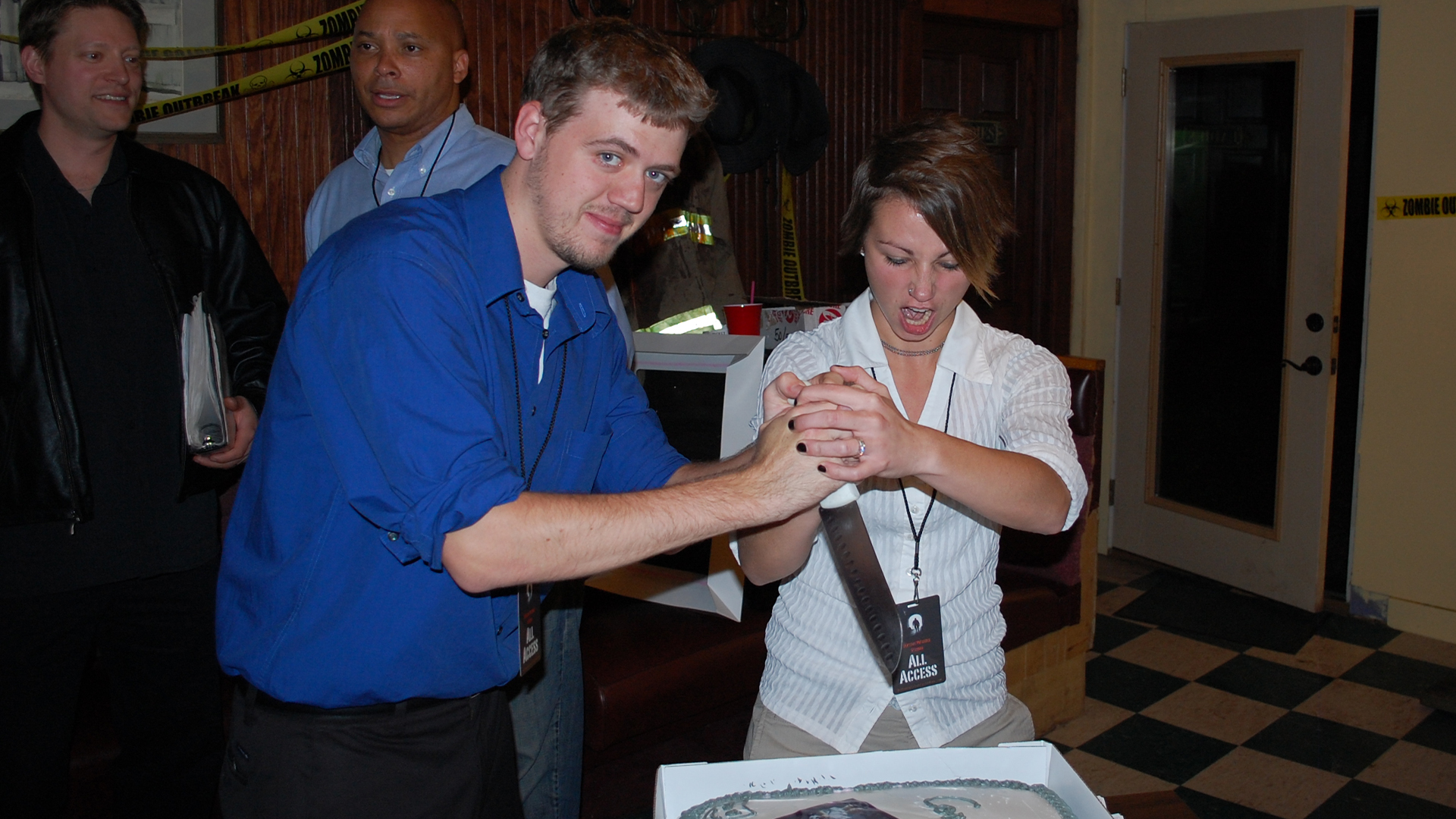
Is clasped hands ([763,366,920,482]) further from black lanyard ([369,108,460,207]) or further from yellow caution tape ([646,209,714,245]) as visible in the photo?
yellow caution tape ([646,209,714,245])

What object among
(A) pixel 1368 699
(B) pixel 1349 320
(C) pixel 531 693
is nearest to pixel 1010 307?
(B) pixel 1349 320

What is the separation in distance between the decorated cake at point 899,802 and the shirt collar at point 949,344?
60 cm

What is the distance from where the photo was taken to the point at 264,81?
2936mm

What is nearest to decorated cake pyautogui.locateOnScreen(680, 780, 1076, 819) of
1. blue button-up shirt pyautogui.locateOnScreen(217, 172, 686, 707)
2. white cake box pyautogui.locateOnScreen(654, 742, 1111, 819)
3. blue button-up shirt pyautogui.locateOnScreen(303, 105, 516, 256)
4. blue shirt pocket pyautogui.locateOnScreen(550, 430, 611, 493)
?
white cake box pyautogui.locateOnScreen(654, 742, 1111, 819)

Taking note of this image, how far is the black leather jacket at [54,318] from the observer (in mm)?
1970

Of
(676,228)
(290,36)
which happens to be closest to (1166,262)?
(676,228)

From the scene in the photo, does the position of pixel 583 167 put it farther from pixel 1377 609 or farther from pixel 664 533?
pixel 1377 609

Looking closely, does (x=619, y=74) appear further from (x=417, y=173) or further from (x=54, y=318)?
(x=54, y=318)

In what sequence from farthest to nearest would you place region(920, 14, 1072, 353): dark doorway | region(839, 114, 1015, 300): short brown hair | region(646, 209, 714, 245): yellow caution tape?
region(920, 14, 1072, 353): dark doorway → region(646, 209, 714, 245): yellow caution tape → region(839, 114, 1015, 300): short brown hair

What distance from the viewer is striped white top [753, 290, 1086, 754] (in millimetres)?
1398

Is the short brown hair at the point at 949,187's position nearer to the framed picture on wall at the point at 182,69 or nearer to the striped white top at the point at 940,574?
the striped white top at the point at 940,574

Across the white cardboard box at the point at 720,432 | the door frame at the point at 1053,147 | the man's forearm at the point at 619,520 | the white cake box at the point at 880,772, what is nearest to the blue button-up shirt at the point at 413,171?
the white cardboard box at the point at 720,432

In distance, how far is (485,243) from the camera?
1264 mm

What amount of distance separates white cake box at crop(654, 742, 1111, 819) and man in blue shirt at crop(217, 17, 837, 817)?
0.25 m
